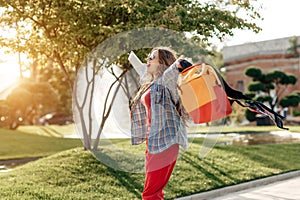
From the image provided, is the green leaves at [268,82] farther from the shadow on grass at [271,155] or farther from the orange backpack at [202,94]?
the orange backpack at [202,94]

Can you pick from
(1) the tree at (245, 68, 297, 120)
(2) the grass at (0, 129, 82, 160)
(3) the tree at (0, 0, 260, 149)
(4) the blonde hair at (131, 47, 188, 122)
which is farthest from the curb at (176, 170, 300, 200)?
(1) the tree at (245, 68, 297, 120)

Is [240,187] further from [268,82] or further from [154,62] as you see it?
[268,82]

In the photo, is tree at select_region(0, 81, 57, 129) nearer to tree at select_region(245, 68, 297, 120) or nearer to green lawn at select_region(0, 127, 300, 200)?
tree at select_region(245, 68, 297, 120)

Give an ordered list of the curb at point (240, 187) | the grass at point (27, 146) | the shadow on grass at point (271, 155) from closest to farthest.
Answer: the curb at point (240, 187), the shadow on grass at point (271, 155), the grass at point (27, 146)

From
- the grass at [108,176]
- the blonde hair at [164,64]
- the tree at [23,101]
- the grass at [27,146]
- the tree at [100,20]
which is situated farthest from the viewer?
the tree at [23,101]

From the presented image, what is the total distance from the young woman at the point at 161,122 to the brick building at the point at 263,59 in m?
29.8

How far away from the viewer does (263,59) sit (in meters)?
33.1

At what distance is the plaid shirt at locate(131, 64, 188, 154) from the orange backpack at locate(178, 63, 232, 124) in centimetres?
8

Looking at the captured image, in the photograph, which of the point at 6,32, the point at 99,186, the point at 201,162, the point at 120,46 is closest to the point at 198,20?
the point at 120,46

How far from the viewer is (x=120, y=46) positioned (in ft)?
23.7

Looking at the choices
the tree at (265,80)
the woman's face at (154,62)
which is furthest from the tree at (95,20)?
the tree at (265,80)

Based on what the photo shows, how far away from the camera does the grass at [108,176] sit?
6.64 metres

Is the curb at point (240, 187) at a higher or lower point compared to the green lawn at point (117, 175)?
lower

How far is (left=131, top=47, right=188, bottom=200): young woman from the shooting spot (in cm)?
361
